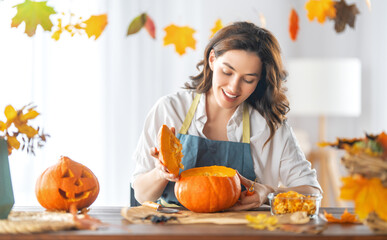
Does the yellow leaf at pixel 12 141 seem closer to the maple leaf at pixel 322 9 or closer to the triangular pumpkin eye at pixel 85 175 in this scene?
the triangular pumpkin eye at pixel 85 175

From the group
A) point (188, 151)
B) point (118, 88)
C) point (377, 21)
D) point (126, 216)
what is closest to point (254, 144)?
point (188, 151)

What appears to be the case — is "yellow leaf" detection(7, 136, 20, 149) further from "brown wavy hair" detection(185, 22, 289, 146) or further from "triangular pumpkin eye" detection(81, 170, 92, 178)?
"brown wavy hair" detection(185, 22, 289, 146)

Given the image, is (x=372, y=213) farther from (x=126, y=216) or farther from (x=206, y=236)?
(x=126, y=216)

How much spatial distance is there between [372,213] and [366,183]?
11 cm

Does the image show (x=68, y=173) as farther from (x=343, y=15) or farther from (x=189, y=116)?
(x=343, y=15)

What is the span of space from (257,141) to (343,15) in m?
0.59

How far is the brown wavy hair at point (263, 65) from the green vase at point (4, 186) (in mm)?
883

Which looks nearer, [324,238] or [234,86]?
[324,238]

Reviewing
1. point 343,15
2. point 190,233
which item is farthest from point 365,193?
point 343,15

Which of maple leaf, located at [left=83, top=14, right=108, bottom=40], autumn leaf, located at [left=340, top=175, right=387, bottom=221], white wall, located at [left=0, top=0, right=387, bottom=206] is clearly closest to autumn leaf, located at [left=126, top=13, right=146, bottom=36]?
maple leaf, located at [left=83, top=14, right=108, bottom=40]

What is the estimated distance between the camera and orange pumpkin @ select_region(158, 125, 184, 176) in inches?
54.6

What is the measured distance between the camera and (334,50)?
4449 mm

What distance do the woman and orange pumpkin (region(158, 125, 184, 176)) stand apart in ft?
0.97

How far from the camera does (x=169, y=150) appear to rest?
1416 mm
